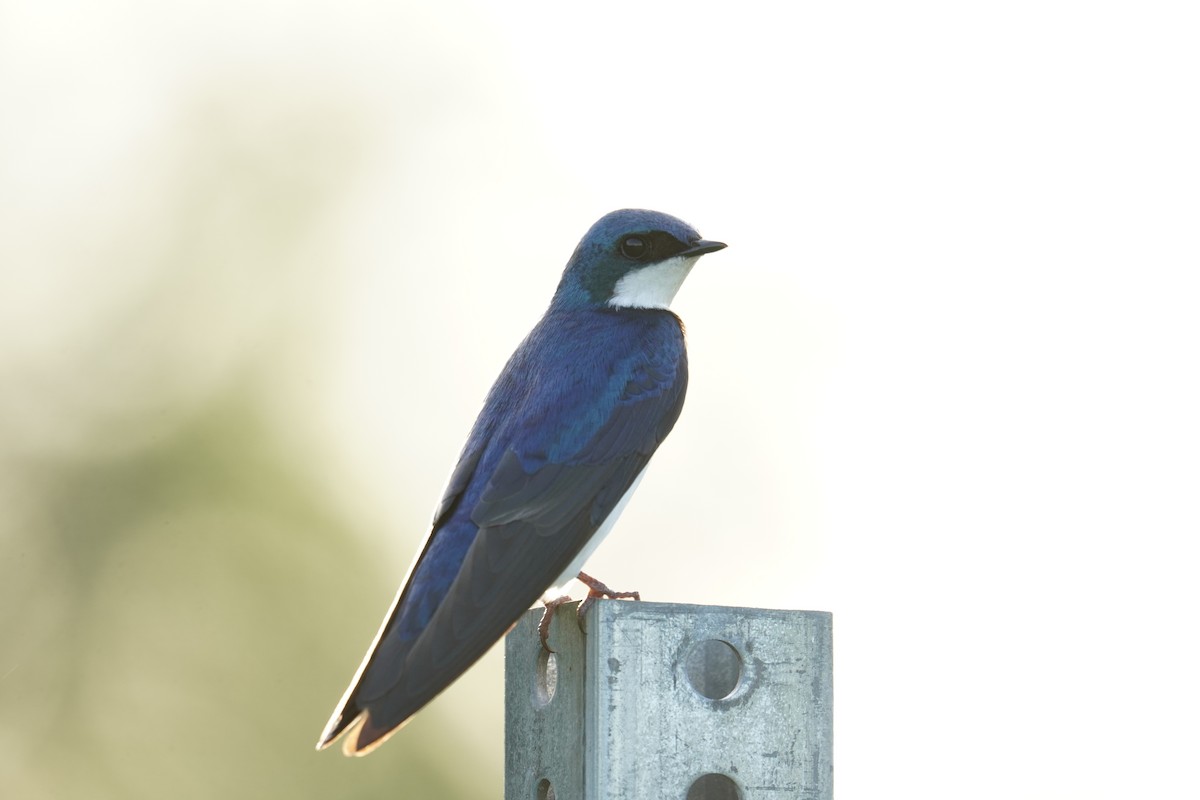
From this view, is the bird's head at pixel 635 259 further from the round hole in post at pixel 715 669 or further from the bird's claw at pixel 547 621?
the round hole in post at pixel 715 669

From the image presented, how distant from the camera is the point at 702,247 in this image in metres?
4.99

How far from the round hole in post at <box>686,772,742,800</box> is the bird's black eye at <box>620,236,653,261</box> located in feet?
5.63

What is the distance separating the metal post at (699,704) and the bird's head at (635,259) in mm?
1517

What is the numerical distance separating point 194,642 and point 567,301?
5.82m

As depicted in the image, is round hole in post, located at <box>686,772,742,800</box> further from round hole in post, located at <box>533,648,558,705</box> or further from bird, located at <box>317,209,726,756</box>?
bird, located at <box>317,209,726,756</box>

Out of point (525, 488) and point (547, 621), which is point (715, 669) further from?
point (525, 488)

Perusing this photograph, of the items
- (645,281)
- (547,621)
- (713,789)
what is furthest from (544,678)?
(645,281)

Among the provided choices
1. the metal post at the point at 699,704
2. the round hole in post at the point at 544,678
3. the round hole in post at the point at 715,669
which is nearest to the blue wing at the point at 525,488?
the round hole in post at the point at 544,678

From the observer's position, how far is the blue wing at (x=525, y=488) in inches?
153

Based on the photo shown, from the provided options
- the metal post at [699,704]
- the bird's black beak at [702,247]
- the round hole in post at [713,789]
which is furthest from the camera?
the bird's black beak at [702,247]

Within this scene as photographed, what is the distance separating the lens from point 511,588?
13.3 feet

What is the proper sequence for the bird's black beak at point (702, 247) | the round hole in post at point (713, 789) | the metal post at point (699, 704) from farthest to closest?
the bird's black beak at point (702, 247)
the round hole in post at point (713, 789)
the metal post at point (699, 704)

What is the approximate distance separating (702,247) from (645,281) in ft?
0.58

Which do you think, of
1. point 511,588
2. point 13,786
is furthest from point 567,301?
point 13,786
